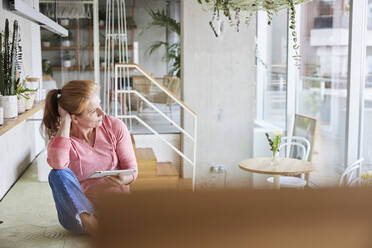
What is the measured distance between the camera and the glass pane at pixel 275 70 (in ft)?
23.0

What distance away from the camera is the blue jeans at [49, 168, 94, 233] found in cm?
307

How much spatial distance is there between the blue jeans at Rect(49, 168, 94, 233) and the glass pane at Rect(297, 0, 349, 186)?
2.94 metres

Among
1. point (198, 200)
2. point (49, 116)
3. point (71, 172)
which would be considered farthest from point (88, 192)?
point (198, 200)

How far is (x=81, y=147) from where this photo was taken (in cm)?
312

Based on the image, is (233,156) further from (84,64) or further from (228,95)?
(84,64)

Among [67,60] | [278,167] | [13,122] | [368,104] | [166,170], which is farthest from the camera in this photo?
[67,60]

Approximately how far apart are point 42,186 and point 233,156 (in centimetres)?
283

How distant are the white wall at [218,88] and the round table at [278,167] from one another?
154cm

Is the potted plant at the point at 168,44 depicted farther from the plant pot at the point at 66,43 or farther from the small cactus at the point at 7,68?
the small cactus at the point at 7,68

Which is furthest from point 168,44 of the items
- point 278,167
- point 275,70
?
point 278,167

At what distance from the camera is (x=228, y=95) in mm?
6883

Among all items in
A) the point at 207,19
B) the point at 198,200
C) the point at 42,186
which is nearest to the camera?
the point at 198,200

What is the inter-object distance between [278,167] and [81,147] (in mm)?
2507

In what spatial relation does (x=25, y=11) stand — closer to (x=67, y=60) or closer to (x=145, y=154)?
(x=145, y=154)
